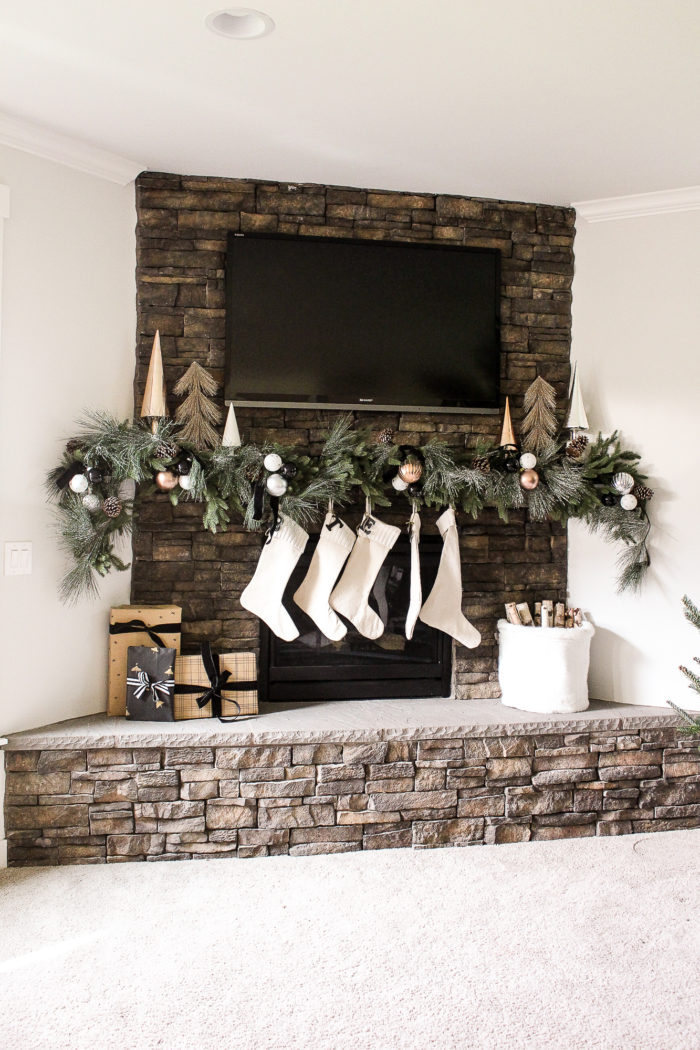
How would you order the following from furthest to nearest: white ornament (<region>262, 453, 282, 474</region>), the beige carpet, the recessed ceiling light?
white ornament (<region>262, 453, 282, 474</region>) < the recessed ceiling light < the beige carpet

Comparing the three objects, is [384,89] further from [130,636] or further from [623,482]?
[130,636]

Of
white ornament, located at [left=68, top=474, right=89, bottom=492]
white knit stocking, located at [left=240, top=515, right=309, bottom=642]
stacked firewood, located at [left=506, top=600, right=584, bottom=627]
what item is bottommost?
stacked firewood, located at [left=506, top=600, right=584, bottom=627]

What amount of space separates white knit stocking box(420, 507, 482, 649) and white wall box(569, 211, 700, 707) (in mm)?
526

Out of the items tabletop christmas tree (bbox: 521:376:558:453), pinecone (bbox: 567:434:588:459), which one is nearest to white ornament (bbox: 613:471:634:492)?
pinecone (bbox: 567:434:588:459)

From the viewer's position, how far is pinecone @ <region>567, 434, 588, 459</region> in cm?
311

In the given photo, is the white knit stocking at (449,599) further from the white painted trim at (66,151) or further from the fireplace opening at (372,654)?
the white painted trim at (66,151)

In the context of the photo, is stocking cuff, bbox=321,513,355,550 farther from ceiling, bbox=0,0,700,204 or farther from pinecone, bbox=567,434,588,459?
ceiling, bbox=0,0,700,204

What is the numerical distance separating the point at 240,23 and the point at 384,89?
494 millimetres

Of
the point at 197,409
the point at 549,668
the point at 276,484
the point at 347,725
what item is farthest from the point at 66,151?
the point at 549,668

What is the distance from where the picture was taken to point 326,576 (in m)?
3.07

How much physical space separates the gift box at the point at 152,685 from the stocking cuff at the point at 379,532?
0.82 meters

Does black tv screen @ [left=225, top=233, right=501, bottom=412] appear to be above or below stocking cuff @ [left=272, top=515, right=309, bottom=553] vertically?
above

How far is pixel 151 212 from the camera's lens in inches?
123

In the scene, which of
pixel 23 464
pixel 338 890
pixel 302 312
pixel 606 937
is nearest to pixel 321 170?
pixel 302 312
